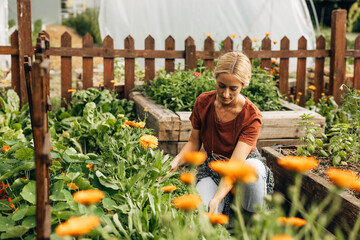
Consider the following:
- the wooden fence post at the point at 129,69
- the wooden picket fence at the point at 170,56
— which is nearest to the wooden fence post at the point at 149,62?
the wooden picket fence at the point at 170,56

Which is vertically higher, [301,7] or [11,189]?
[301,7]

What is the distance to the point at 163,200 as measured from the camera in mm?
2051

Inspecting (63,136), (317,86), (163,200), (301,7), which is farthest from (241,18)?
(163,200)

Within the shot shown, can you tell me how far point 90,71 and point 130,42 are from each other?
520 mm

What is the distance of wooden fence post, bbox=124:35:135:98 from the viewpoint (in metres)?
4.58

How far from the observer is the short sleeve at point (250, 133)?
239 centimetres

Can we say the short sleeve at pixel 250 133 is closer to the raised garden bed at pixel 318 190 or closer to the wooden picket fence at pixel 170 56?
the raised garden bed at pixel 318 190

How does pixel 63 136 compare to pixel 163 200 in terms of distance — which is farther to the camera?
pixel 63 136

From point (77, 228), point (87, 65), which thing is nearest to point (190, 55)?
point (87, 65)

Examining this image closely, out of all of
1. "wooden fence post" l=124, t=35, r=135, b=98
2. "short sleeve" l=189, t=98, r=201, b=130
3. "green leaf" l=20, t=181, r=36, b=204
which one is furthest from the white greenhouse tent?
"green leaf" l=20, t=181, r=36, b=204

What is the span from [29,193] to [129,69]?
9.59 ft

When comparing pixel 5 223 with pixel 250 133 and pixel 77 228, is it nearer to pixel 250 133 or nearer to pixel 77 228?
pixel 77 228

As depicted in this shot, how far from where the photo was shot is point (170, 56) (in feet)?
15.2

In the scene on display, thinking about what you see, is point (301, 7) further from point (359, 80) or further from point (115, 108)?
point (115, 108)
